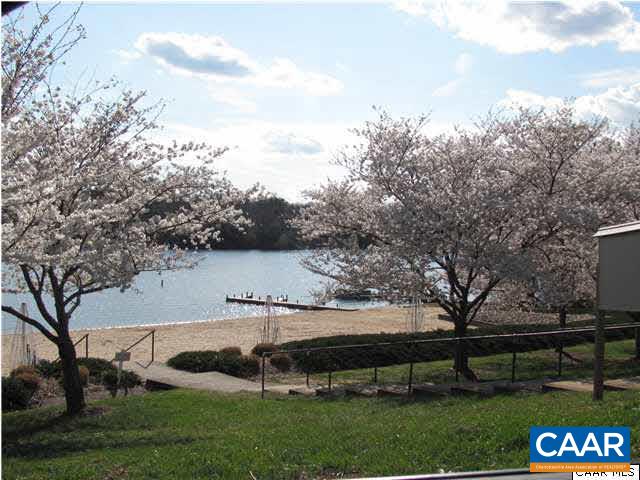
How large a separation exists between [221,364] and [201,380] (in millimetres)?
1722

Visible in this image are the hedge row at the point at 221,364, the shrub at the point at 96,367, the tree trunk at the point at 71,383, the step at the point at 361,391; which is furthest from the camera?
the hedge row at the point at 221,364

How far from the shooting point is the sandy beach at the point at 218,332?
24.9 m

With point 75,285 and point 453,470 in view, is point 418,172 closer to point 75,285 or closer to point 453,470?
point 75,285

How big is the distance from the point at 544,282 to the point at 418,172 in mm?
4173

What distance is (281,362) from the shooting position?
748 inches

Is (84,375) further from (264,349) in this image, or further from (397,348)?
(397,348)

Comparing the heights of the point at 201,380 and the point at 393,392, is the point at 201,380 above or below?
below

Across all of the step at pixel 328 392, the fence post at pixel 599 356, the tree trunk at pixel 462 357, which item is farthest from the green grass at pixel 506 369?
the fence post at pixel 599 356

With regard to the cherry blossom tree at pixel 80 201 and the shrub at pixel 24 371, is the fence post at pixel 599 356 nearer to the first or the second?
the cherry blossom tree at pixel 80 201

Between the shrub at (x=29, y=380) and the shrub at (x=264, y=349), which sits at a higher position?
the shrub at (x=264, y=349)

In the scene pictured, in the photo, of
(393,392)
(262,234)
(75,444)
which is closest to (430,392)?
(393,392)

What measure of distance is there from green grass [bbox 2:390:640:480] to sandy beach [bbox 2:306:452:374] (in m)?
10.3

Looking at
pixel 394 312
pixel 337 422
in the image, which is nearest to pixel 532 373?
pixel 337 422

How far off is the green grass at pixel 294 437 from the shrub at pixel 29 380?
2.36m
